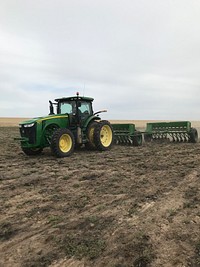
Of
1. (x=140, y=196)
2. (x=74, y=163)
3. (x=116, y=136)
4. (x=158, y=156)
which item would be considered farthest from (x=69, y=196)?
(x=116, y=136)

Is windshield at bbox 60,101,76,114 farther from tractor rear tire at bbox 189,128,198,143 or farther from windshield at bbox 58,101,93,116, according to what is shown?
tractor rear tire at bbox 189,128,198,143

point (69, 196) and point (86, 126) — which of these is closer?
point (69, 196)

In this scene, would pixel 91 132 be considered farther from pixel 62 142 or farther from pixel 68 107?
pixel 62 142

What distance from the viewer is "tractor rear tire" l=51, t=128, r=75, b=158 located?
10641 mm

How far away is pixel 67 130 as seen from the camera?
11125 millimetres

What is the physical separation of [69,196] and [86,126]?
646 cm

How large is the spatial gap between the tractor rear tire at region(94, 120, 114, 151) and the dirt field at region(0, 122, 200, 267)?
3414mm

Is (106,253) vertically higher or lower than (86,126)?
lower

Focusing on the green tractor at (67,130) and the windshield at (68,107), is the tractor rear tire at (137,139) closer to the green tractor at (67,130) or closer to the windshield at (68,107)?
the green tractor at (67,130)

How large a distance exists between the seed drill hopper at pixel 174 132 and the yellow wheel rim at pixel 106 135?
4.14 meters

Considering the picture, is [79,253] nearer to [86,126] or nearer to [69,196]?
[69,196]

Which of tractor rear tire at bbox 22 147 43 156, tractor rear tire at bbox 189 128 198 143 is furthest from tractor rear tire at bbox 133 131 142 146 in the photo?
tractor rear tire at bbox 22 147 43 156

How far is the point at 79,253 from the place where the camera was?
3920 mm

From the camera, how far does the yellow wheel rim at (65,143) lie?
1105cm
